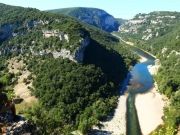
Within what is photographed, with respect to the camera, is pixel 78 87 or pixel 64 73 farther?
pixel 64 73

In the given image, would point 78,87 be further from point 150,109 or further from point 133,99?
point 150,109

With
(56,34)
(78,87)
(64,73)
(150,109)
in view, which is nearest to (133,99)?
(150,109)

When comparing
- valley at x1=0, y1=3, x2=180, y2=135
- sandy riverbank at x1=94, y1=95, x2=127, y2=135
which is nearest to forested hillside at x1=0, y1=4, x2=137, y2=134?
valley at x1=0, y1=3, x2=180, y2=135

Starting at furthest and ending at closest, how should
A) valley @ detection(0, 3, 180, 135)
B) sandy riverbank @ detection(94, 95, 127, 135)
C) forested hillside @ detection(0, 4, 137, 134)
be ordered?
1. forested hillside @ detection(0, 4, 137, 134)
2. valley @ detection(0, 3, 180, 135)
3. sandy riverbank @ detection(94, 95, 127, 135)

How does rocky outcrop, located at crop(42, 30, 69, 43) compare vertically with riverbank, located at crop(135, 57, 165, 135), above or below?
above

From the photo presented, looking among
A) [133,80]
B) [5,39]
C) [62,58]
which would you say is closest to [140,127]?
[62,58]

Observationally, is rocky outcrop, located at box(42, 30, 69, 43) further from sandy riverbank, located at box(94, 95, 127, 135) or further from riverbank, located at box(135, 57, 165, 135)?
sandy riverbank, located at box(94, 95, 127, 135)

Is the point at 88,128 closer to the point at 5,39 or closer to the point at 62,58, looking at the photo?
the point at 62,58

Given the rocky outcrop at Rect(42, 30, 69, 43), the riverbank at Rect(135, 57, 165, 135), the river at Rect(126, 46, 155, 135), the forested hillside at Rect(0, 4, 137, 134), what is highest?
the rocky outcrop at Rect(42, 30, 69, 43)

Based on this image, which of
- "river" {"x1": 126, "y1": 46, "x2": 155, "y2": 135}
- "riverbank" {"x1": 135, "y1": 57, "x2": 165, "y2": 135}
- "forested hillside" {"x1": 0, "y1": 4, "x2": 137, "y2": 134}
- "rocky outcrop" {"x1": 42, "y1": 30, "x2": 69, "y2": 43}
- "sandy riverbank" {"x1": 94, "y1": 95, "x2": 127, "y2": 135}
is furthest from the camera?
"rocky outcrop" {"x1": 42, "y1": 30, "x2": 69, "y2": 43}

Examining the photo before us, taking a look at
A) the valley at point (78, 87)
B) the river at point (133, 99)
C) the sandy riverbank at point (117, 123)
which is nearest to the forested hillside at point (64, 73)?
the valley at point (78, 87)
